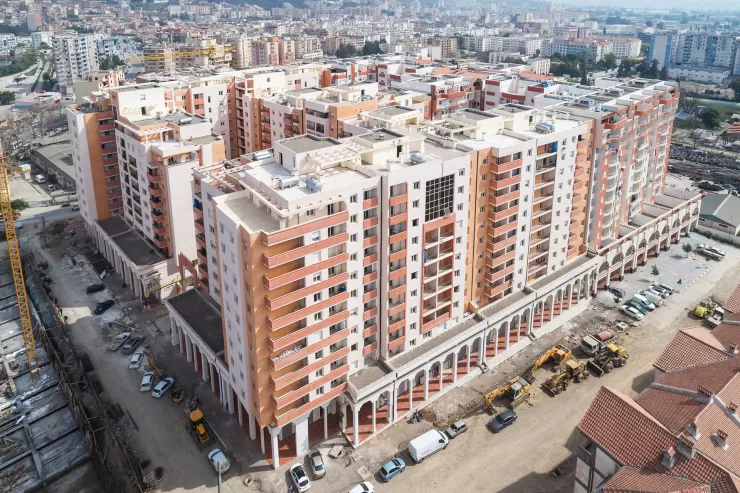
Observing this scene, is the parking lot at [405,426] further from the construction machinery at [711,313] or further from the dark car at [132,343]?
the construction machinery at [711,313]

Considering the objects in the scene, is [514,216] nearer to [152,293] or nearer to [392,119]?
[392,119]

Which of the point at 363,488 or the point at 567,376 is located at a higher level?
the point at 567,376

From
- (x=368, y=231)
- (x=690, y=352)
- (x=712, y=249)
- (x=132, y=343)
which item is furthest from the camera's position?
(x=712, y=249)

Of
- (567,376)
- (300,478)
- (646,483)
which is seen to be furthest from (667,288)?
(300,478)

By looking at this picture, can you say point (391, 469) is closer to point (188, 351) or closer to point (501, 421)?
point (501, 421)

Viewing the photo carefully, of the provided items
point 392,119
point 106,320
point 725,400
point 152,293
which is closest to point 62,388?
point 106,320

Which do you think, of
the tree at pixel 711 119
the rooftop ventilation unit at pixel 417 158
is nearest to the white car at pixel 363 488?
the rooftop ventilation unit at pixel 417 158
